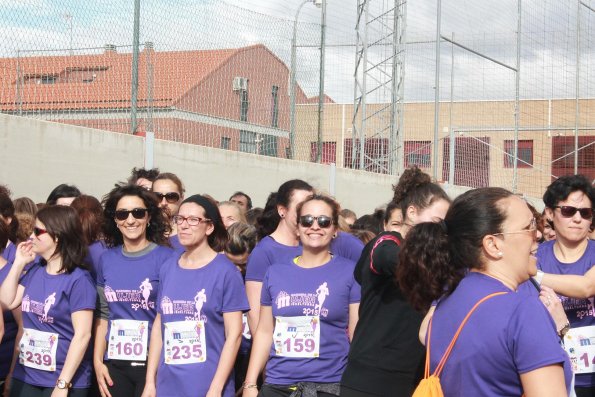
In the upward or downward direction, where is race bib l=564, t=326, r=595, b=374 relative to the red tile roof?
downward

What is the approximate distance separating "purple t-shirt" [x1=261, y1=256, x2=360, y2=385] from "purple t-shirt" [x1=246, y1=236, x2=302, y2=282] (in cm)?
68

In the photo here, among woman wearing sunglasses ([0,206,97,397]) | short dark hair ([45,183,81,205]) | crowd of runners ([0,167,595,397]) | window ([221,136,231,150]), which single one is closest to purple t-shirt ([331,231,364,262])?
crowd of runners ([0,167,595,397])

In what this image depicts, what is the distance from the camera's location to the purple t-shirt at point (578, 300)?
5.38 metres

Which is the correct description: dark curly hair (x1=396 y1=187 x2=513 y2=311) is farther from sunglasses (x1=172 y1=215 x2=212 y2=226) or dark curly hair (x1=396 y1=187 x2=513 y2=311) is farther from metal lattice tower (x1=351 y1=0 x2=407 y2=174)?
metal lattice tower (x1=351 y1=0 x2=407 y2=174)

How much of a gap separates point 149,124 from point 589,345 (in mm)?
5424

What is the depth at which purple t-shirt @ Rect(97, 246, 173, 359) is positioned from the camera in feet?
18.1

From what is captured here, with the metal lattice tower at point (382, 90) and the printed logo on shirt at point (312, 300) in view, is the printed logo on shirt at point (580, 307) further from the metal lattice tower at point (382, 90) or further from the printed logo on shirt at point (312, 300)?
the metal lattice tower at point (382, 90)

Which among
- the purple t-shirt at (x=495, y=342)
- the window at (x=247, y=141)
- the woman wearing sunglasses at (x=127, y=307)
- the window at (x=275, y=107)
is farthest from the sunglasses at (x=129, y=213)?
the window at (x=275, y=107)

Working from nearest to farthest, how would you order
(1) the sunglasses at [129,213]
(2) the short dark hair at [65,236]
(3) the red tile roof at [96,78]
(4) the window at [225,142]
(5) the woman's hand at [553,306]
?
(5) the woman's hand at [553,306] < (2) the short dark hair at [65,236] < (1) the sunglasses at [129,213] < (3) the red tile roof at [96,78] < (4) the window at [225,142]

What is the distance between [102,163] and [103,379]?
3.58m

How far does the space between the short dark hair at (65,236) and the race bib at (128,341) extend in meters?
0.43

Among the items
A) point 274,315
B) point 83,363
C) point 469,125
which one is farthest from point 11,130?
point 469,125

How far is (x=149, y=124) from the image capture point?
943 centimetres

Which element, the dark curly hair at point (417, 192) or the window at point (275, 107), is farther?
the window at point (275, 107)
